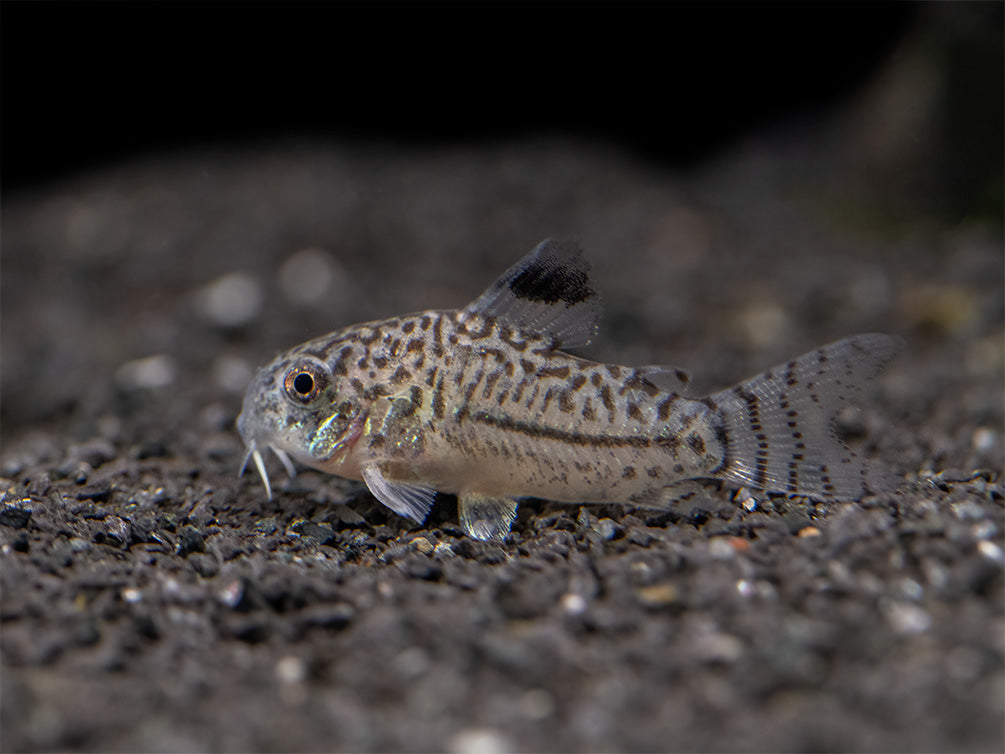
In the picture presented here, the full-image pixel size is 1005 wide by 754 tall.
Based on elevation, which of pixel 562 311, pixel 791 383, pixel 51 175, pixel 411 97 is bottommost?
pixel 791 383

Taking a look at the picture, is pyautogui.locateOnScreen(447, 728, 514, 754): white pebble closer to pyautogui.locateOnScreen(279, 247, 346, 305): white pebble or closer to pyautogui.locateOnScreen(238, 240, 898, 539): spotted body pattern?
pyautogui.locateOnScreen(238, 240, 898, 539): spotted body pattern

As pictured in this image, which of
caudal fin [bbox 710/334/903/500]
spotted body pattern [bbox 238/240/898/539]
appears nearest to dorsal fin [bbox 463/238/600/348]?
spotted body pattern [bbox 238/240/898/539]

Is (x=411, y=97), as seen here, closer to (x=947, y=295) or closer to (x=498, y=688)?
(x=947, y=295)

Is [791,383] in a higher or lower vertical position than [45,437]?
higher

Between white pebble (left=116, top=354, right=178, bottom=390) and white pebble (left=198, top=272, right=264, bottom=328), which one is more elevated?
white pebble (left=198, top=272, right=264, bottom=328)

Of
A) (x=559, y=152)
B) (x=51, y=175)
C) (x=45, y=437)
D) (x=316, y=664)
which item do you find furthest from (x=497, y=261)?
(x=51, y=175)

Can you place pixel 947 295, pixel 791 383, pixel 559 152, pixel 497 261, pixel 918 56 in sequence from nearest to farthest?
pixel 791 383 < pixel 947 295 < pixel 497 261 < pixel 918 56 < pixel 559 152
